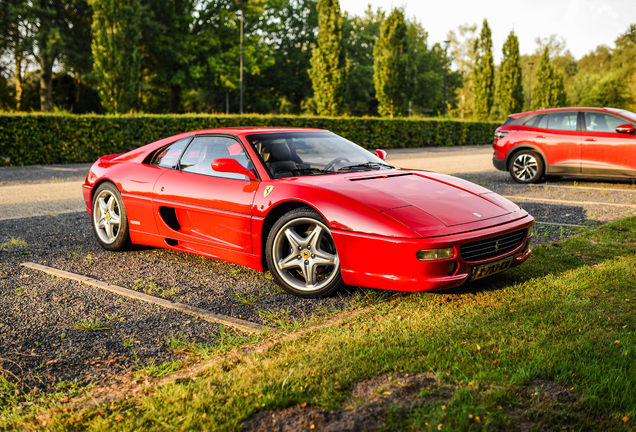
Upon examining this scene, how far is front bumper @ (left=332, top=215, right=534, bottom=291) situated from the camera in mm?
3664

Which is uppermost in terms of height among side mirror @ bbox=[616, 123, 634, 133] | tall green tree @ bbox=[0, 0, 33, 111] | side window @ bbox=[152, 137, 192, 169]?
tall green tree @ bbox=[0, 0, 33, 111]

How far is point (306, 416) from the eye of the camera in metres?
2.34

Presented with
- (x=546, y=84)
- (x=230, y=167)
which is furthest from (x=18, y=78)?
(x=546, y=84)

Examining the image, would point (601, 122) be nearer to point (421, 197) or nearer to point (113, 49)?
point (421, 197)

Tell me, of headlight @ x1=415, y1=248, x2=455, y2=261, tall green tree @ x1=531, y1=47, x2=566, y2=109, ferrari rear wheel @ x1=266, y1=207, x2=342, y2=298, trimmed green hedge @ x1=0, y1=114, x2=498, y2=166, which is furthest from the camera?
tall green tree @ x1=531, y1=47, x2=566, y2=109

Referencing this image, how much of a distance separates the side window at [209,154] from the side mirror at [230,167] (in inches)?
2.7

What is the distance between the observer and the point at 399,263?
3705mm

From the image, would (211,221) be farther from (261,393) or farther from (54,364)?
(261,393)

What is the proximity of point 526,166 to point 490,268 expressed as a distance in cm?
826

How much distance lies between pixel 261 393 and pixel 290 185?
79.8 inches

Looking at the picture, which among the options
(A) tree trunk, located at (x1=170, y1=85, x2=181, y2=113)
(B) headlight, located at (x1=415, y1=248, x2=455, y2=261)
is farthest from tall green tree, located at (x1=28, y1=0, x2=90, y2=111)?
(B) headlight, located at (x1=415, y1=248, x2=455, y2=261)

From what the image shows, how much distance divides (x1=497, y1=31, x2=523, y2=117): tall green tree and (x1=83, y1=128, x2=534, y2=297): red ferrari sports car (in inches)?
1541

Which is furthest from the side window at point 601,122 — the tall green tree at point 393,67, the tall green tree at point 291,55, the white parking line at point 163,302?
the tall green tree at point 291,55

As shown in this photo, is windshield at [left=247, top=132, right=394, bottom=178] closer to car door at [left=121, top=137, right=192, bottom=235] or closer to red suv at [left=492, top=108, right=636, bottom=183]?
car door at [left=121, top=137, right=192, bottom=235]
